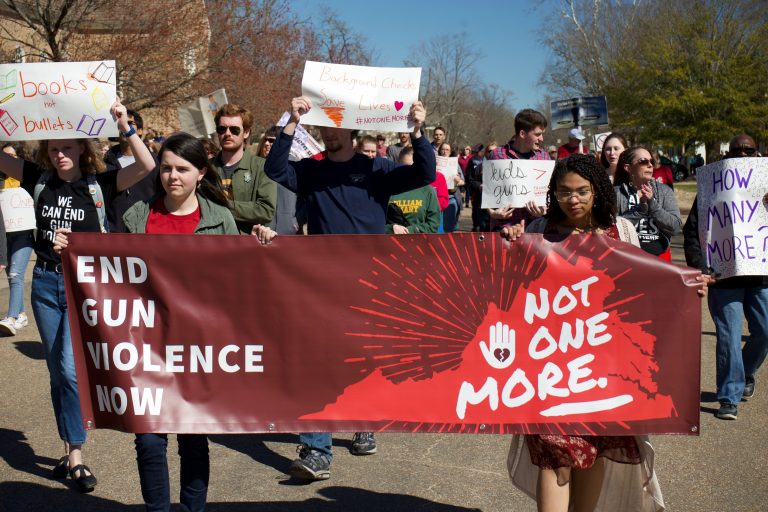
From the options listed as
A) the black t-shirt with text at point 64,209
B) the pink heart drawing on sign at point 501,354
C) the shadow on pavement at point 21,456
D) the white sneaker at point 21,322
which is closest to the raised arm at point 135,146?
the black t-shirt with text at point 64,209

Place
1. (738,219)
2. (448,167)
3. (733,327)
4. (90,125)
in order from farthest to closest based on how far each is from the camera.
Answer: (448,167)
(733,327)
(738,219)
(90,125)

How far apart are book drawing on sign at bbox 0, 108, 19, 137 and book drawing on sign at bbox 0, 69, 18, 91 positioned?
0.43 ft

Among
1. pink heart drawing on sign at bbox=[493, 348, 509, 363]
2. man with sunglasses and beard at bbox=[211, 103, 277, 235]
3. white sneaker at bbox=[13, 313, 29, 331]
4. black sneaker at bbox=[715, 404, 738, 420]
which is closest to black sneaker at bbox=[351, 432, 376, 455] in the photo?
man with sunglasses and beard at bbox=[211, 103, 277, 235]

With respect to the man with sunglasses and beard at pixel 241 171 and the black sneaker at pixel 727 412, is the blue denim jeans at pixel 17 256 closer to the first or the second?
the man with sunglasses and beard at pixel 241 171

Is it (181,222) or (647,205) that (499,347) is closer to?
(181,222)

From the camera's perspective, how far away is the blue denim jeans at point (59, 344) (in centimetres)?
493

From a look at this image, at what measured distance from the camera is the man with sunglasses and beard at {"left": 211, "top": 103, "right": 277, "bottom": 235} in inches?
229

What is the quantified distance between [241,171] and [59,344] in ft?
5.29

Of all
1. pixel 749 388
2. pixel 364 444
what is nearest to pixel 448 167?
pixel 749 388

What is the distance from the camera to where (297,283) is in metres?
3.96

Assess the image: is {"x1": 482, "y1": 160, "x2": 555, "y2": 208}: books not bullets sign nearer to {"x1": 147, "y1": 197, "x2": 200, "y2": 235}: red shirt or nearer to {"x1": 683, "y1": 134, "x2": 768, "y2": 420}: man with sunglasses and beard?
{"x1": 683, "y1": 134, "x2": 768, "y2": 420}: man with sunglasses and beard

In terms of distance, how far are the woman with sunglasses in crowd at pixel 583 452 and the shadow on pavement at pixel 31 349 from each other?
5.64m

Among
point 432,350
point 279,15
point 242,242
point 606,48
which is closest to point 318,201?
point 242,242

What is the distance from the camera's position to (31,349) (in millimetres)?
8586
